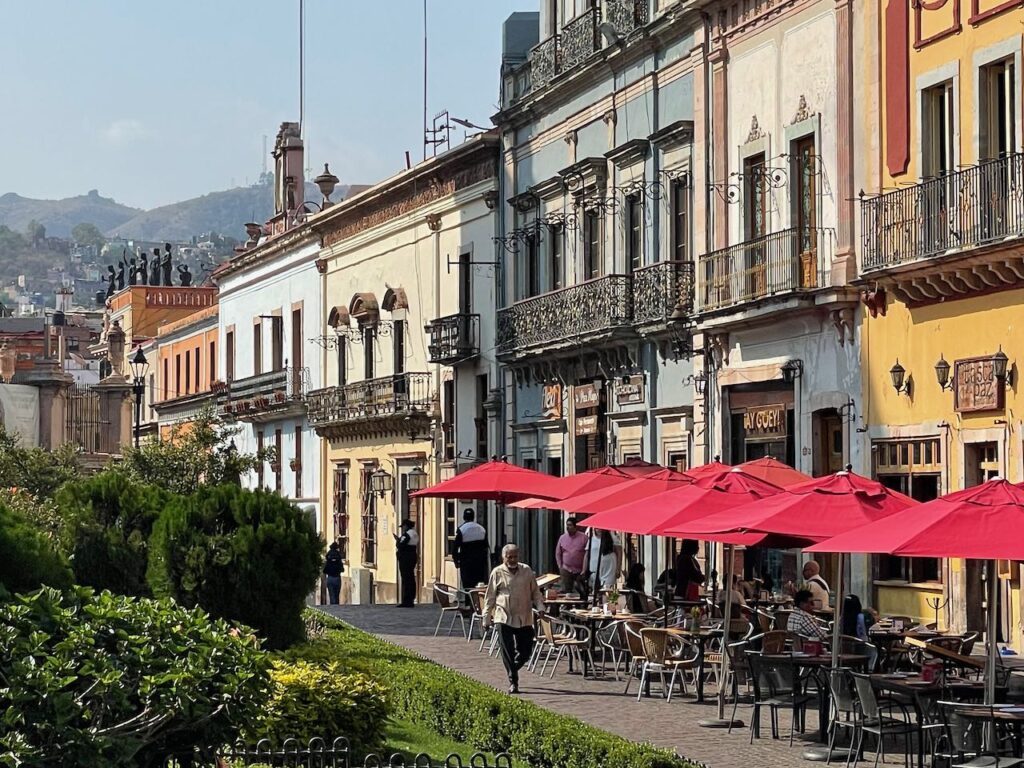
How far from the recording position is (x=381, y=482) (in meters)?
48.2

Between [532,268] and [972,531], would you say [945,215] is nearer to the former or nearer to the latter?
[972,531]

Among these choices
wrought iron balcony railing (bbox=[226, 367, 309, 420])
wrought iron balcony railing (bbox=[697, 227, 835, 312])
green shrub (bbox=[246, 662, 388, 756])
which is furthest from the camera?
wrought iron balcony railing (bbox=[226, 367, 309, 420])

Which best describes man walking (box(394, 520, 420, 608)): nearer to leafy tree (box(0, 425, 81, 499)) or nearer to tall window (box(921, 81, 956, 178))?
leafy tree (box(0, 425, 81, 499))

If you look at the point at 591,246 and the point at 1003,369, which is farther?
the point at 591,246

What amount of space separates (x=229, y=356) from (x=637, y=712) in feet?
146

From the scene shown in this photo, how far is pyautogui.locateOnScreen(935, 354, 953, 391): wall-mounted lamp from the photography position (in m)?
24.2

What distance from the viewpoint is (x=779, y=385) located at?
94.1 feet

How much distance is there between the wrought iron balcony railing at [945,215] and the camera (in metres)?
22.3

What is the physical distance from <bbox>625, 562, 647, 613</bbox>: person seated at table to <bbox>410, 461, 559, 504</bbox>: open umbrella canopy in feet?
5.77

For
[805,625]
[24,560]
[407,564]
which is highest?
[24,560]

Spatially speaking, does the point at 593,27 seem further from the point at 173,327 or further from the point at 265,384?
the point at 173,327

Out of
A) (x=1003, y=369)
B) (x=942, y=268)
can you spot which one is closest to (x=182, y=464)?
(x=942, y=268)

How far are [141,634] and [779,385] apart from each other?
1915cm

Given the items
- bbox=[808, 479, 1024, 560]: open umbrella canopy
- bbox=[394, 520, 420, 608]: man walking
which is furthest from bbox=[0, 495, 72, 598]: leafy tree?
bbox=[394, 520, 420, 608]: man walking
